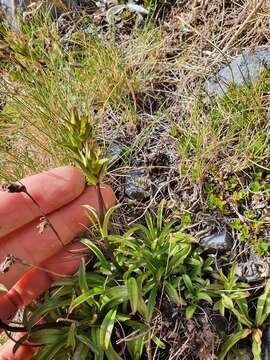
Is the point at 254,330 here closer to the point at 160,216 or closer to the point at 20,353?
the point at 160,216

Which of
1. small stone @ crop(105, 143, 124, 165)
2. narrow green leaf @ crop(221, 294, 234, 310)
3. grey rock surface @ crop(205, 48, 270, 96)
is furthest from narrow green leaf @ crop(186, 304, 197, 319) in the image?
grey rock surface @ crop(205, 48, 270, 96)

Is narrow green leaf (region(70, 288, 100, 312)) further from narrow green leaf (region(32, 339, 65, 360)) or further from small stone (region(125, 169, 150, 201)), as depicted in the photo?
small stone (region(125, 169, 150, 201))

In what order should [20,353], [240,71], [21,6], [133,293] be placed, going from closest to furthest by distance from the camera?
1. [133,293]
2. [20,353]
3. [240,71]
4. [21,6]

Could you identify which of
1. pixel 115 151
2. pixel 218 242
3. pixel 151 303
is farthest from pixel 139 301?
pixel 115 151

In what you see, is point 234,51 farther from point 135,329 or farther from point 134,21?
point 135,329

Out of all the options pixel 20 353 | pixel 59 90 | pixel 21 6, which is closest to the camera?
pixel 20 353

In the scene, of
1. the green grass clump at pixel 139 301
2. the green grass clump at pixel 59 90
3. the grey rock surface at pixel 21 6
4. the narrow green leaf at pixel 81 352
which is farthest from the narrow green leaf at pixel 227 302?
the grey rock surface at pixel 21 6
